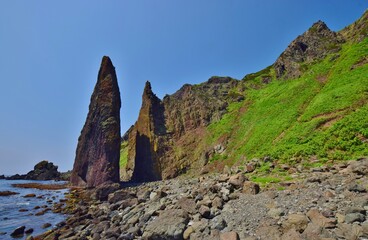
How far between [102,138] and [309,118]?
4985cm

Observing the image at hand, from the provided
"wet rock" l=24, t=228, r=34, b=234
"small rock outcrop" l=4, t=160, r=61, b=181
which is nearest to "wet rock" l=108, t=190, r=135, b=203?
"wet rock" l=24, t=228, r=34, b=234

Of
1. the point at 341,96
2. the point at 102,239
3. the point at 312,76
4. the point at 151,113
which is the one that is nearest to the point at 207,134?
Result: the point at 151,113

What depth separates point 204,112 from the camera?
70000 millimetres

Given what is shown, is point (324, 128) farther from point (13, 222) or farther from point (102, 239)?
point (13, 222)

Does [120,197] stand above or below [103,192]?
below

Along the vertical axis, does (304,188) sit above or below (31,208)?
below

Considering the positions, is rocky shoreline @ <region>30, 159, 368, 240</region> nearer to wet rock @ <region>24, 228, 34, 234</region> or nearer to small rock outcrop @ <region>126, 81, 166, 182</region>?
wet rock @ <region>24, 228, 34, 234</region>

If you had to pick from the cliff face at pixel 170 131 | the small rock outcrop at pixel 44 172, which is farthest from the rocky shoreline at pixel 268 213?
the small rock outcrop at pixel 44 172

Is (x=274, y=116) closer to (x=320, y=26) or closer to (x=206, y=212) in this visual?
(x=206, y=212)

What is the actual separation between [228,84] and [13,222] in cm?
7563

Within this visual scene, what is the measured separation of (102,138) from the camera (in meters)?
64.9

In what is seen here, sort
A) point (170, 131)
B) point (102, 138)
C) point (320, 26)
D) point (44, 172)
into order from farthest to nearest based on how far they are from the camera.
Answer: point (44, 172)
point (320, 26)
point (170, 131)
point (102, 138)

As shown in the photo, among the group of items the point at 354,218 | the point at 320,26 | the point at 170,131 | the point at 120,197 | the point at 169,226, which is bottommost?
the point at 354,218

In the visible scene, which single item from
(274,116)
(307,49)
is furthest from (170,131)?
(307,49)
